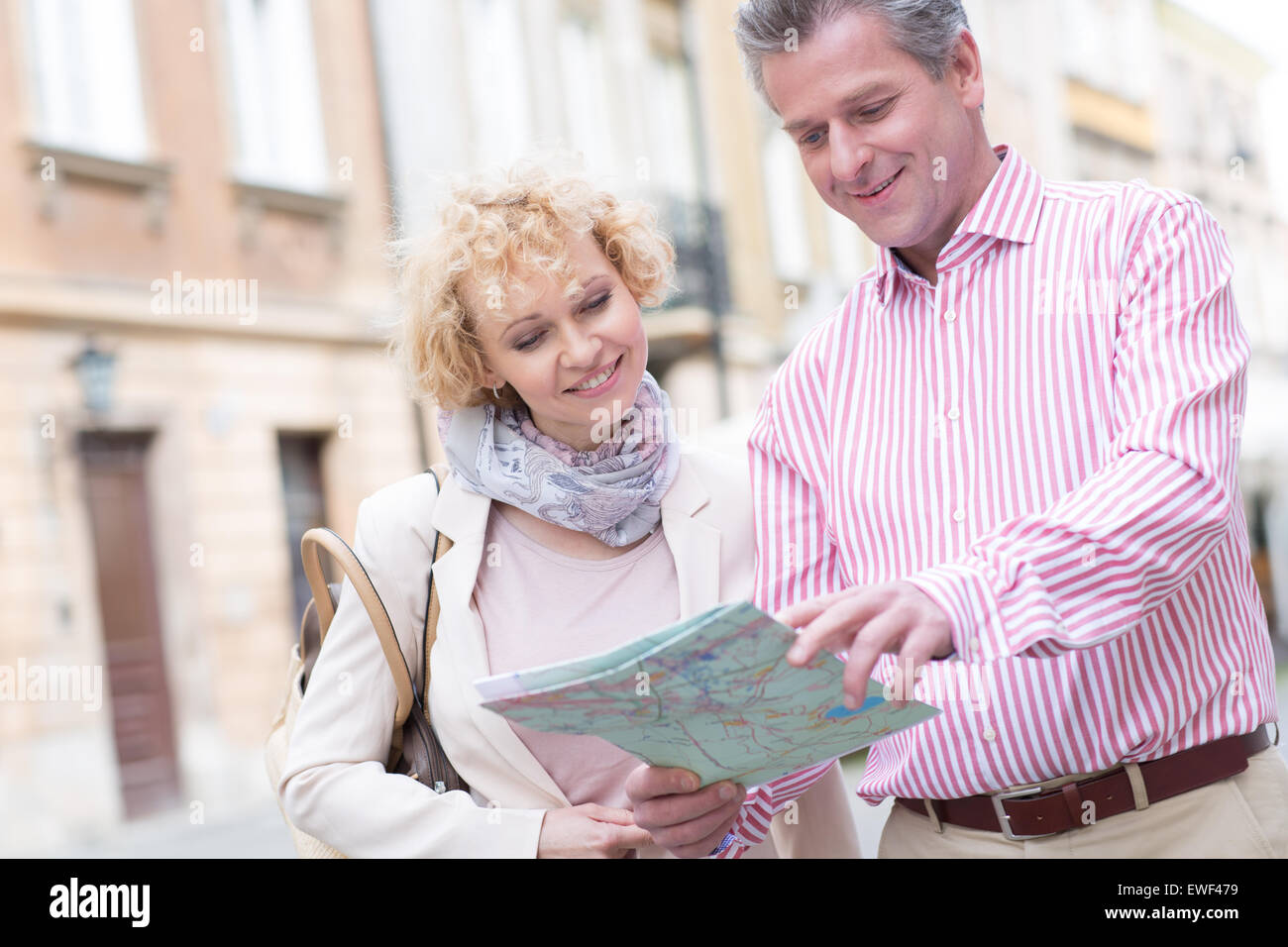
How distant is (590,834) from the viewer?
79.0 inches

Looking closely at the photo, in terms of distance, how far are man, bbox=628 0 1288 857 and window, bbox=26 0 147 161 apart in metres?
9.27

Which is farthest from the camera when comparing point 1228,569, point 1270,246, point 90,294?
point 1270,246

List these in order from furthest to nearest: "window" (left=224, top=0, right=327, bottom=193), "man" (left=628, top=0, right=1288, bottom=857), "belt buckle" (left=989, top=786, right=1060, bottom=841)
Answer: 1. "window" (left=224, top=0, right=327, bottom=193)
2. "belt buckle" (left=989, top=786, right=1060, bottom=841)
3. "man" (left=628, top=0, right=1288, bottom=857)

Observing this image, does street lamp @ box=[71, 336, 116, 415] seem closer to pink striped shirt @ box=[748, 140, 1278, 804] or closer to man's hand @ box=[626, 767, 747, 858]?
pink striped shirt @ box=[748, 140, 1278, 804]

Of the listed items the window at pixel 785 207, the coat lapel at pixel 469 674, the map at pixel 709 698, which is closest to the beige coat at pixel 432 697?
the coat lapel at pixel 469 674

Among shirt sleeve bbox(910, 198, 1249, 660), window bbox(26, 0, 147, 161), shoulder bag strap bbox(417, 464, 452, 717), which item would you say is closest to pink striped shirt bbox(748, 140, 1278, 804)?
shirt sleeve bbox(910, 198, 1249, 660)

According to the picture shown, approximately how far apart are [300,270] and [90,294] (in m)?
1.86

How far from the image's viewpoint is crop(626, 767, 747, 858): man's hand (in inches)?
Result: 71.7

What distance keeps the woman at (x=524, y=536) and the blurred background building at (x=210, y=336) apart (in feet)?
21.1

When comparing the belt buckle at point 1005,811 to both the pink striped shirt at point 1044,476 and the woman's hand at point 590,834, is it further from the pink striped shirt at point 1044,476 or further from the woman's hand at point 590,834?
the woman's hand at point 590,834

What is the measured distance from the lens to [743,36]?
208cm

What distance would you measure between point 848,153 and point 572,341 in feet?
1.64
